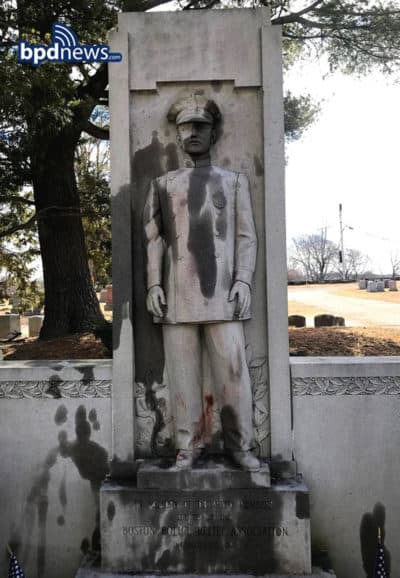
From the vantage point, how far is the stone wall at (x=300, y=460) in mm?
3891

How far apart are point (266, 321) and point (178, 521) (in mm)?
1557

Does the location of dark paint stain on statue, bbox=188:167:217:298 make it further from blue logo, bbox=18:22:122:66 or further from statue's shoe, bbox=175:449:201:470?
blue logo, bbox=18:22:122:66

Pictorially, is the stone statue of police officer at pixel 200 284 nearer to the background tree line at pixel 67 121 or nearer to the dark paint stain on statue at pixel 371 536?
the dark paint stain on statue at pixel 371 536

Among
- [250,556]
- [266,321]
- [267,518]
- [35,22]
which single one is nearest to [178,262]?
[266,321]

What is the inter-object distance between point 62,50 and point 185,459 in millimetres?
→ 5835

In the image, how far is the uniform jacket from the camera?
3549 mm

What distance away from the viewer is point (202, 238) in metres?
3.59

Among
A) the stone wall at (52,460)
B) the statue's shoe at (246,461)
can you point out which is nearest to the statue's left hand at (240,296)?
the statue's shoe at (246,461)

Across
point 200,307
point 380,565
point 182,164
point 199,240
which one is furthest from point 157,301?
point 380,565

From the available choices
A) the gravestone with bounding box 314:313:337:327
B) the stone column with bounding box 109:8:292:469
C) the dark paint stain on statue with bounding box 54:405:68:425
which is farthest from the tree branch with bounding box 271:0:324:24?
the dark paint stain on statue with bounding box 54:405:68:425

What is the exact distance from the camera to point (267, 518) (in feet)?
11.4

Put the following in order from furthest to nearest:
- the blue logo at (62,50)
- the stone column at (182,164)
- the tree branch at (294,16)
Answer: the tree branch at (294,16)
the blue logo at (62,50)
the stone column at (182,164)

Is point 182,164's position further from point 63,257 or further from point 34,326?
point 34,326

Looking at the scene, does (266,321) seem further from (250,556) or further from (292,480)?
(250,556)
